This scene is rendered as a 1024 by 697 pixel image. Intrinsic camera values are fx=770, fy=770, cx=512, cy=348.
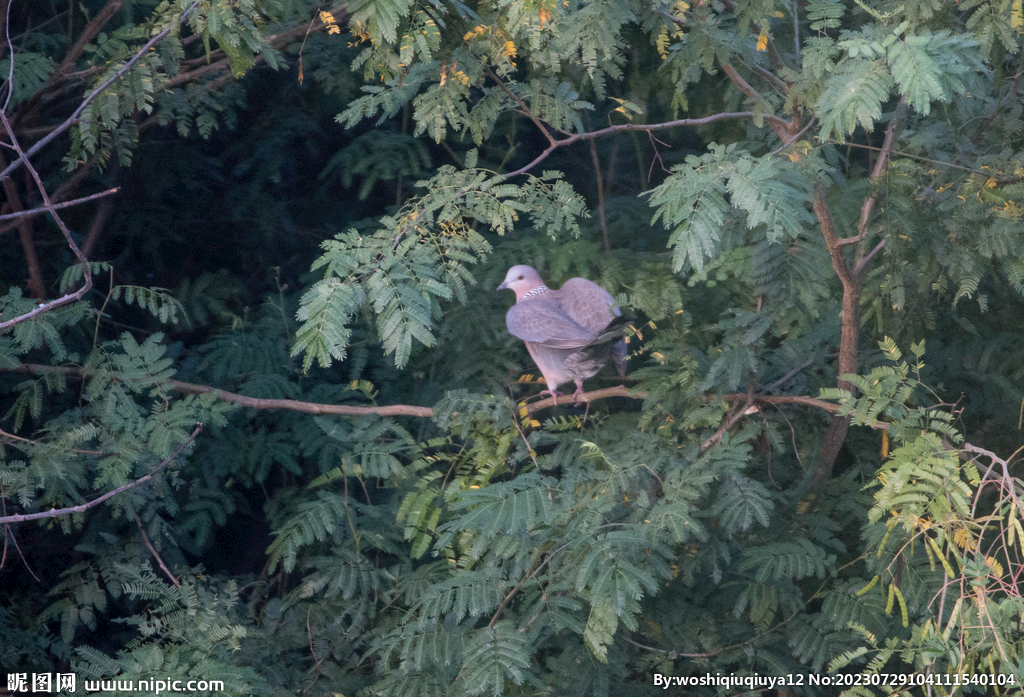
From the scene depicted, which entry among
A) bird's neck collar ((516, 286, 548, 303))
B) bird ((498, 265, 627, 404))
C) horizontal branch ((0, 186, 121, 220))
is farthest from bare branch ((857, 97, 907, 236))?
horizontal branch ((0, 186, 121, 220))

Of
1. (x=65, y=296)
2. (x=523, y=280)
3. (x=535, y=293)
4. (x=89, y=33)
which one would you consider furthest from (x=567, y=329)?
(x=89, y=33)

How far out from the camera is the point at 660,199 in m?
2.60

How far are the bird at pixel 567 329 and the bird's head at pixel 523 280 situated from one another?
1.7 inches

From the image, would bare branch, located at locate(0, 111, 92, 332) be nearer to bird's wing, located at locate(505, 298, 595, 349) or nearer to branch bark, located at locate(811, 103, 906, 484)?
bird's wing, located at locate(505, 298, 595, 349)

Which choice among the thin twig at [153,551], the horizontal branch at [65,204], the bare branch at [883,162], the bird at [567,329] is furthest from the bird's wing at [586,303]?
the thin twig at [153,551]

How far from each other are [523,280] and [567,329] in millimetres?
566

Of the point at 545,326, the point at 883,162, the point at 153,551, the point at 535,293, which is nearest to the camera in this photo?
the point at 883,162

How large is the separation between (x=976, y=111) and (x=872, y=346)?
133 centimetres

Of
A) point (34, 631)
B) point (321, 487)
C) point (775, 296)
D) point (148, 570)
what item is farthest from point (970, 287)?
point (34, 631)

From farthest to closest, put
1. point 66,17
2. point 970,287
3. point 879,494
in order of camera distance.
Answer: point 66,17 < point 970,287 < point 879,494

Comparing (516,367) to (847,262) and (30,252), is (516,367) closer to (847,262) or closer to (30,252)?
(847,262)

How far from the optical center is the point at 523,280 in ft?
13.7

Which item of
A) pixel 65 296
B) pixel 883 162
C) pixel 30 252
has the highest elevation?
pixel 65 296

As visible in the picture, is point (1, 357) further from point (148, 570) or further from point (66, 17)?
point (66, 17)
